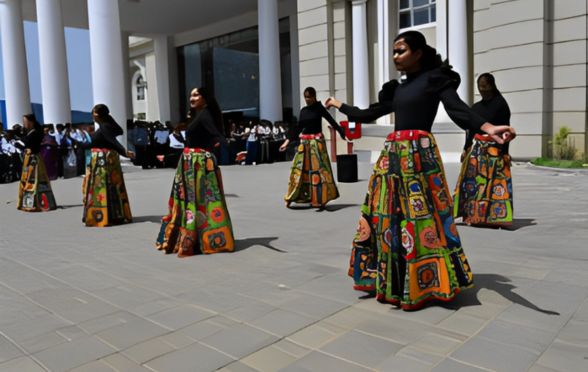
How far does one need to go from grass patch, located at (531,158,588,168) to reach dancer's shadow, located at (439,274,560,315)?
914 cm

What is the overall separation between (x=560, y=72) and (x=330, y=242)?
10.1 m

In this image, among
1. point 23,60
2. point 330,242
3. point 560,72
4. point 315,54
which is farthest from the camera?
point 23,60

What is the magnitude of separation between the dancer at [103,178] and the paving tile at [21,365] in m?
4.61

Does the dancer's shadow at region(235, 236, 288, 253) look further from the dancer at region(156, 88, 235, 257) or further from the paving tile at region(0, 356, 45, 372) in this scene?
the paving tile at region(0, 356, 45, 372)

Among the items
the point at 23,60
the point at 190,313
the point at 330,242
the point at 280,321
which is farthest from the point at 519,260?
the point at 23,60

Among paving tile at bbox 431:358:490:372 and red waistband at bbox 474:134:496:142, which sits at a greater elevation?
red waistband at bbox 474:134:496:142

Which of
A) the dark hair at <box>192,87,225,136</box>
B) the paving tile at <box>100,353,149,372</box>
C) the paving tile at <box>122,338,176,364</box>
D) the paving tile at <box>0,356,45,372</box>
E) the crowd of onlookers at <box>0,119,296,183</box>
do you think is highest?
the dark hair at <box>192,87,225,136</box>

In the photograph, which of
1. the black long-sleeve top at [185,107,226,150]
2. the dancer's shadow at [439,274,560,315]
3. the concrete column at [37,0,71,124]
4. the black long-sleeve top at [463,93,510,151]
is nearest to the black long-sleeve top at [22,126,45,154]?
the black long-sleeve top at [185,107,226,150]

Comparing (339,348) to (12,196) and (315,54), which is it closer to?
(12,196)

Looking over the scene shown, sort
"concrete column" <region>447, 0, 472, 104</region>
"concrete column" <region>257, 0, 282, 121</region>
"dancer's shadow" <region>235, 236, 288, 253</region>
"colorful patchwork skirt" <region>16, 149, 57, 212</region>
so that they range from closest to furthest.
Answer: "dancer's shadow" <region>235, 236, 288, 253</region>
"colorful patchwork skirt" <region>16, 149, 57, 212</region>
"concrete column" <region>447, 0, 472, 104</region>
"concrete column" <region>257, 0, 282, 121</region>

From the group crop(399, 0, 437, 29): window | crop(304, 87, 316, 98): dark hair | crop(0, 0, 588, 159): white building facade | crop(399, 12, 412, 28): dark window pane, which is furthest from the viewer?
crop(399, 12, 412, 28): dark window pane

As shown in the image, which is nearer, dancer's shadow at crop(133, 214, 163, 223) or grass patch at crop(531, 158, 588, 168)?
dancer's shadow at crop(133, 214, 163, 223)

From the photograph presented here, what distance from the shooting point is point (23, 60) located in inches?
862

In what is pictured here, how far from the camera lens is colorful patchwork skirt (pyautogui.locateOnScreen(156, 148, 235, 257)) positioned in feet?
17.8
